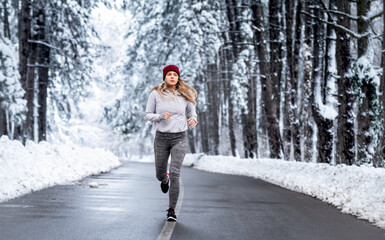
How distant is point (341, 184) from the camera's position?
10.8 meters

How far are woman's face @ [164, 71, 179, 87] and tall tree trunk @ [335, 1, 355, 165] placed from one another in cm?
928

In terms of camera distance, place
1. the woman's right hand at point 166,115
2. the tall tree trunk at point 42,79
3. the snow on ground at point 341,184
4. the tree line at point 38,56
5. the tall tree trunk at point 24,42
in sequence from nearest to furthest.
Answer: the woman's right hand at point 166,115, the snow on ground at point 341,184, the tree line at point 38,56, the tall tree trunk at point 24,42, the tall tree trunk at point 42,79

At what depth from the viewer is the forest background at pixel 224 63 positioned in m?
15.8

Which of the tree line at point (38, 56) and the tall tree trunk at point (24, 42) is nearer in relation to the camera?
the tree line at point (38, 56)

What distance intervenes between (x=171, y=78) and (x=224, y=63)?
29.7 metres

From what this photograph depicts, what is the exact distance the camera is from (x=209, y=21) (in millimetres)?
29391

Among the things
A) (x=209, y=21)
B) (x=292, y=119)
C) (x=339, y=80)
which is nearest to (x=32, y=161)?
(x=339, y=80)

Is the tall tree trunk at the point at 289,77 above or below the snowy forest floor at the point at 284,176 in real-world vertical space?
above

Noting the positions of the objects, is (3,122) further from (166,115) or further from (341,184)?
(166,115)

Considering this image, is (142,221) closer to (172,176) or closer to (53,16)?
(172,176)

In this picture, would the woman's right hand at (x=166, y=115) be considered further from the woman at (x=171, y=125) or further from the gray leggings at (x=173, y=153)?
the gray leggings at (x=173, y=153)

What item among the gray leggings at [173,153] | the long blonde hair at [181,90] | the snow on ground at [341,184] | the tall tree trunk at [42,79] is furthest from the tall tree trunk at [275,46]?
the gray leggings at [173,153]

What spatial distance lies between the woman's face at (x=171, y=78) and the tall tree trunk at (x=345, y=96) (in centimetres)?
928

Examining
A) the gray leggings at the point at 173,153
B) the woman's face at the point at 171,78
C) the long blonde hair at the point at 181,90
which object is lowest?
the gray leggings at the point at 173,153
